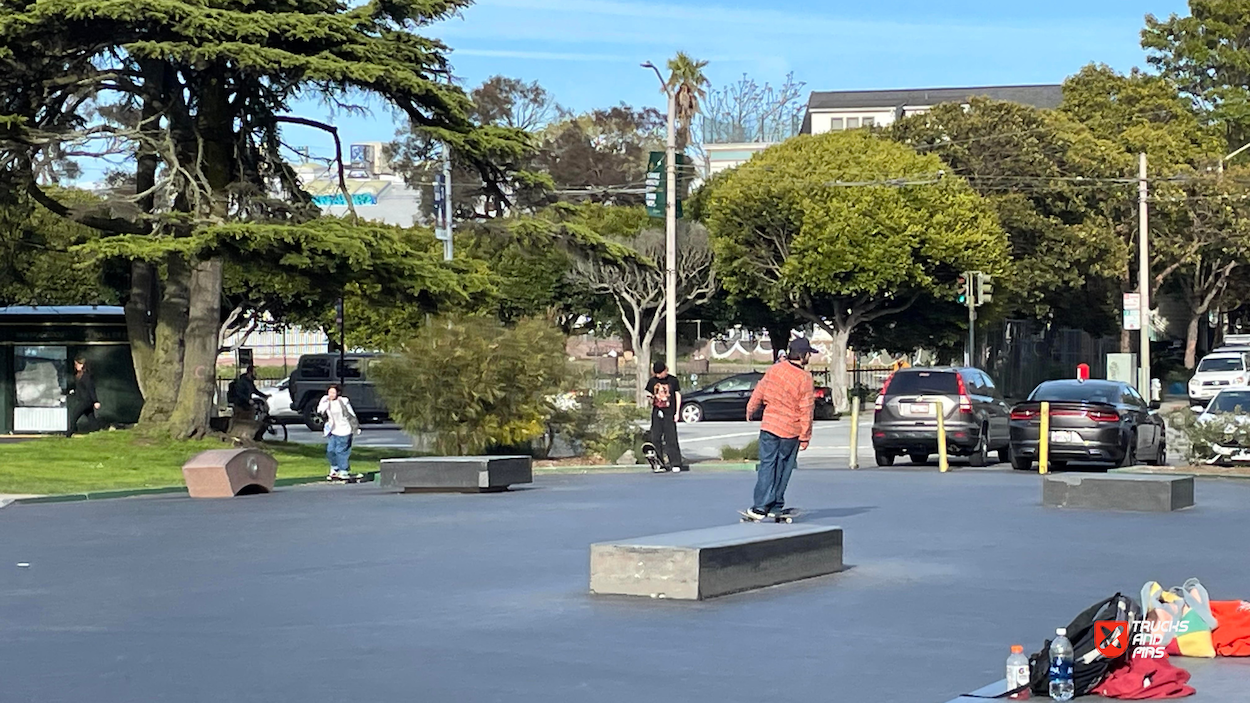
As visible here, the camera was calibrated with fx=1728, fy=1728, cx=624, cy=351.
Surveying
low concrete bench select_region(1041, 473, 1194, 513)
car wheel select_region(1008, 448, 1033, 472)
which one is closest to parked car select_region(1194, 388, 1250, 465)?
car wheel select_region(1008, 448, 1033, 472)

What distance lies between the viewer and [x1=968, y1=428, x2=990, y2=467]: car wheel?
2944cm

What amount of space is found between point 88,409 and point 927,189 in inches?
1293

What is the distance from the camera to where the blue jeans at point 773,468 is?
17.0m

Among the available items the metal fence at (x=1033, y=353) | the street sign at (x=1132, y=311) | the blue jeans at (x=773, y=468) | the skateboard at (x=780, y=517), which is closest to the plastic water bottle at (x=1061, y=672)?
the blue jeans at (x=773, y=468)

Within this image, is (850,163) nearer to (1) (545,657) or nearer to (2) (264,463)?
(2) (264,463)

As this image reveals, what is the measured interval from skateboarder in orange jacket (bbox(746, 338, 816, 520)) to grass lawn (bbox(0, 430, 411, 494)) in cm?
1083

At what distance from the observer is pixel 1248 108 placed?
3061 inches

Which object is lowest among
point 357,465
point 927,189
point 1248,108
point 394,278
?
point 357,465

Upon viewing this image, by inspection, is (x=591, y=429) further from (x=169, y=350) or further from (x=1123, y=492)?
(x=1123, y=492)

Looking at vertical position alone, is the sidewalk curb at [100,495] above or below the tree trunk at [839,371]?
below

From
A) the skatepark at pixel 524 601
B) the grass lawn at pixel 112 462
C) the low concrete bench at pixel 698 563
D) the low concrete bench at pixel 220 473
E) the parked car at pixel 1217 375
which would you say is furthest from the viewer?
the parked car at pixel 1217 375

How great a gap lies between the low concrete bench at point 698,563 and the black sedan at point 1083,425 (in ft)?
48.5

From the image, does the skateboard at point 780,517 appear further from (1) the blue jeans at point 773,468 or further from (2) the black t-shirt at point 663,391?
(2) the black t-shirt at point 663,391

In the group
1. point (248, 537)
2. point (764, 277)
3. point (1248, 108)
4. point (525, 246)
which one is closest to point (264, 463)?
point (248, 537)
